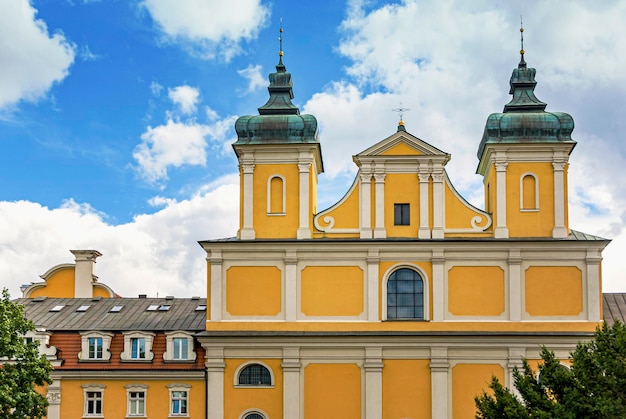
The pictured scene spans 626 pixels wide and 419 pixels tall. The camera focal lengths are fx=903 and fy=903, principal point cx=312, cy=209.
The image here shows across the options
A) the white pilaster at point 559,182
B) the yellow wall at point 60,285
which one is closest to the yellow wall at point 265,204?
the white pilaster at point 559,182

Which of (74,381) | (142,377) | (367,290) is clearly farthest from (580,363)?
(74,381)

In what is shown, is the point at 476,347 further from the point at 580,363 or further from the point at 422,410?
the point at 580,363

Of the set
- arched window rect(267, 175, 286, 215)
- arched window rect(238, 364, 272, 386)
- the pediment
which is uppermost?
the pediment

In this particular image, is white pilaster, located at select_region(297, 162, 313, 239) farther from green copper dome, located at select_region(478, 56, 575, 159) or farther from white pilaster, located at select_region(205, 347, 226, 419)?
green copper dome, located at select_region(478, 56, 575, 159)

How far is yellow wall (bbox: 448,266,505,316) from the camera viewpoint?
3756 cm

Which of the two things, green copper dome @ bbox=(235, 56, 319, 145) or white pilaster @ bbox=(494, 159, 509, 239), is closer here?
white pilaster @ bbox=(494, 159, 509, 239)

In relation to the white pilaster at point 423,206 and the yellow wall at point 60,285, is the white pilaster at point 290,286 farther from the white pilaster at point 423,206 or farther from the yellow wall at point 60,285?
the yellow wall at point 60,285

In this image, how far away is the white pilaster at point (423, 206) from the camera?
1495 inches

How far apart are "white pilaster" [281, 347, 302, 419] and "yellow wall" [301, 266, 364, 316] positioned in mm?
1840

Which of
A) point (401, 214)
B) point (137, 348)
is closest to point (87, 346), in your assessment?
point (137, 348)

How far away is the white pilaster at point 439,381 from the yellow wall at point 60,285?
20.9 meters

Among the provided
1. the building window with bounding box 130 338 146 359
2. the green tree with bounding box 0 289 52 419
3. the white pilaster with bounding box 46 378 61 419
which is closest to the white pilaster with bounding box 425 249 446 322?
the building window with bounding box 130 338 146 359

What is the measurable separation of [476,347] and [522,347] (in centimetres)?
185

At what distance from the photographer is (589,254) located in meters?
37.4
